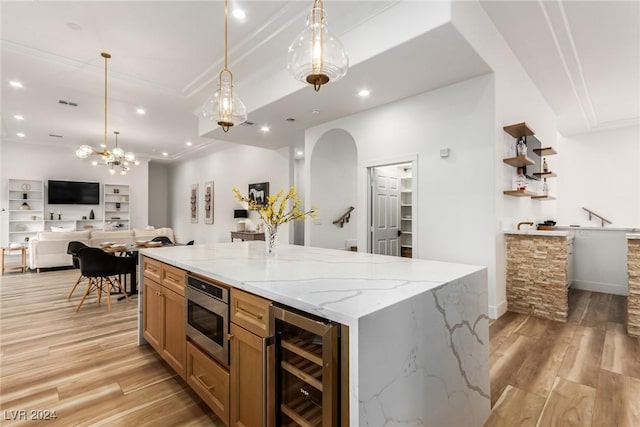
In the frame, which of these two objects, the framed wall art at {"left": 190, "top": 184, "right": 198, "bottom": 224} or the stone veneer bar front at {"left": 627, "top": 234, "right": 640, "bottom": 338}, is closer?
the stone veneer bar front at {"left": 627, "top": 234, "right": 640, "bottom": 338}

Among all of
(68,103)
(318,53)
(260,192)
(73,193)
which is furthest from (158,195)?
(318,53)

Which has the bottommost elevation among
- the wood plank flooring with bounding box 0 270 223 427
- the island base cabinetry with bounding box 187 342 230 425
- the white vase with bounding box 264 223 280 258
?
the wood plank flooring with bounding box 0 270 223 427

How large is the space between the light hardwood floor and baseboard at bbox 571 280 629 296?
3.95ft

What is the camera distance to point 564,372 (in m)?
2.30

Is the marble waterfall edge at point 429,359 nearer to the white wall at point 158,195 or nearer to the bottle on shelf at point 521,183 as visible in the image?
the bottle on shelf at point 521,183

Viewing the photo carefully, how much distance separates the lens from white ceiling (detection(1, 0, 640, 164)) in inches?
117

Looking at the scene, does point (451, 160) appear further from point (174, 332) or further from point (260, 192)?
point (260, 192)

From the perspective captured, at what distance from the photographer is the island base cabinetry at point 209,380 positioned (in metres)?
1.65

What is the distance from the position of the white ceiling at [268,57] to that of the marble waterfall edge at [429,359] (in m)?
2.34

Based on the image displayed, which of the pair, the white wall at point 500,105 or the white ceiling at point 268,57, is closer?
the white wall at point 500,105

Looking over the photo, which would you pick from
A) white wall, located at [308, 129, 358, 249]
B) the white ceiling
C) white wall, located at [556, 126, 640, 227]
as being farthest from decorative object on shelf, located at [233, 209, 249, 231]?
white wall, located at [556, 126, 640, 227]

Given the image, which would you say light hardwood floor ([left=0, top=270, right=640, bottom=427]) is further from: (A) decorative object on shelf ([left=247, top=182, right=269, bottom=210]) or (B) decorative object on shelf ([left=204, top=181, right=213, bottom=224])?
(B) decorative object on shelf ([left=204, top=181, right=213, bottom=224])

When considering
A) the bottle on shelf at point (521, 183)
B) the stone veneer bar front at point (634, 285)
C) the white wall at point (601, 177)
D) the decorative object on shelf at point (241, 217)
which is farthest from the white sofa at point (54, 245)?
the white wall at point (601, 177)

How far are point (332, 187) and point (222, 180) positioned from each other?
458 cm
